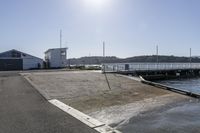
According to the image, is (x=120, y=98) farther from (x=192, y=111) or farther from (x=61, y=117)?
(x=61, y=117)

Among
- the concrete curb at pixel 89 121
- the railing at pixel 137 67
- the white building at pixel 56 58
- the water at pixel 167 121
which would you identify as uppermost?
the white building at pixel 56 58

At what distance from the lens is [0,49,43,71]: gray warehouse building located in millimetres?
47213

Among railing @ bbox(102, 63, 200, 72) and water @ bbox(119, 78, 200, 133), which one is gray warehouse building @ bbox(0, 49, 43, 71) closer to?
railing @ bbox(102, 63, 200, 72)

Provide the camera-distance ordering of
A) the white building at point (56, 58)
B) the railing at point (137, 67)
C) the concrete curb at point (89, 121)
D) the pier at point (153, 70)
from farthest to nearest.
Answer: the white building at point (56, 58), the pier at point (153, 70), the railing at point (137, 67), the concrete curb at point (89, 121)

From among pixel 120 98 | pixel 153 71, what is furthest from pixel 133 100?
pixel 153 71

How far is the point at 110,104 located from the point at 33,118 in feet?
13.6

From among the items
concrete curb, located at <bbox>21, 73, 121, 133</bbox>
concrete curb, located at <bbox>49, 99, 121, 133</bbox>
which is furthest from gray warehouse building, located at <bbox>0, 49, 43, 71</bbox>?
concrete curb, located at <bbox>49, 99, 121, 133</bbox>

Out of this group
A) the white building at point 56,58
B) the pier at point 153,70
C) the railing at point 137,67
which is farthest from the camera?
the white building at point 56,58

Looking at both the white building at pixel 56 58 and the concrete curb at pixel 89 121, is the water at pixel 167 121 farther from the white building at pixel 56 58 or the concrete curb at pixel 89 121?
the white building at pixel 56 58

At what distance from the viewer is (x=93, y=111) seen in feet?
32.6

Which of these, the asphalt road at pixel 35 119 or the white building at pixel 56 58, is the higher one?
the white building at pixel 56 58

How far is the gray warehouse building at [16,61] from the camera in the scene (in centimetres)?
4721

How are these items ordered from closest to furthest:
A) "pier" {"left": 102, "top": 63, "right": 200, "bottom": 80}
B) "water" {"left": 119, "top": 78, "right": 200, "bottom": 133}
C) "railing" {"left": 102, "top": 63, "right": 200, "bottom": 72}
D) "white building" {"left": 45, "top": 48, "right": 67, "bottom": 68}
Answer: "water" {"left": 119, "top": 78, "right": 200, "bottom": 133} < "railing" {"left": 102, "top": 63, "right": 200, "bottom": 72} < "pier" {"left": 102, "top": 63, "right": 200, "bottom": 80} < "white building" {"left": 45, "top": 48, "right": 67, "bottom": 68}

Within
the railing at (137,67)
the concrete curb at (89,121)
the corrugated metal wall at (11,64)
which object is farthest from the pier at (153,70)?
the concrete curb at (89,121)
